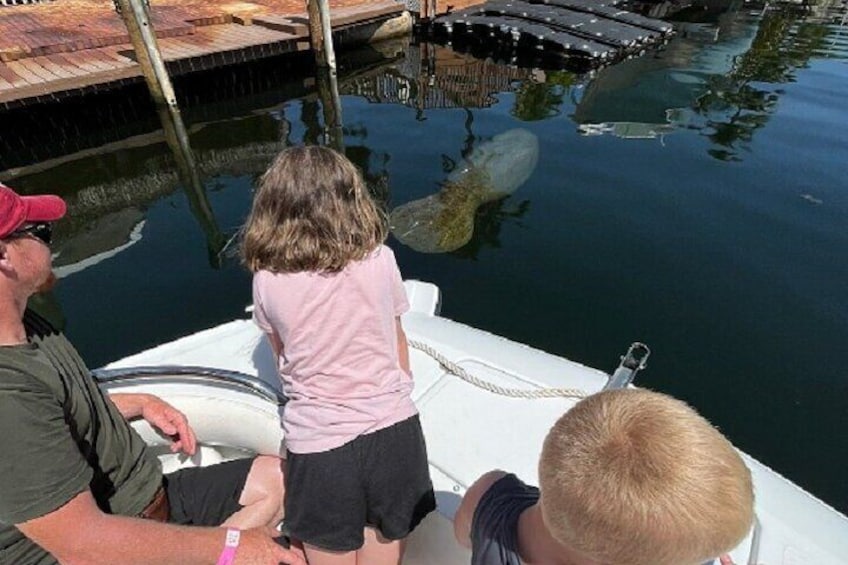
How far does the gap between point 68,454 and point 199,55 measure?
10130 millimetres

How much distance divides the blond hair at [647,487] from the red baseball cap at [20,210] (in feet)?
4.53

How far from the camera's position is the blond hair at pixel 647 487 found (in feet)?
3.12

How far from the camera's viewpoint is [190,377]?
2377 mm

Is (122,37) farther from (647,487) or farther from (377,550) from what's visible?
(647,487)

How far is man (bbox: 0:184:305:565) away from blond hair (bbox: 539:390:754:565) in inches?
43.7

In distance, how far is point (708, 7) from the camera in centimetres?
1872

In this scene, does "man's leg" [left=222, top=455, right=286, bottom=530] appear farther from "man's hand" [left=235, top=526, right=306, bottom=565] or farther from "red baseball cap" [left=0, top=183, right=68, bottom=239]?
"red baseball cap" [left=0, top=183, right=68, bottom=239]

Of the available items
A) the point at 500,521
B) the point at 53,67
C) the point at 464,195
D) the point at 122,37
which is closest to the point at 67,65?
the point at 53,67

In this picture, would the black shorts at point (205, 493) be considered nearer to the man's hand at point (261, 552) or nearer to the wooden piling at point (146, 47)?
the man's hand at point (261, 552)

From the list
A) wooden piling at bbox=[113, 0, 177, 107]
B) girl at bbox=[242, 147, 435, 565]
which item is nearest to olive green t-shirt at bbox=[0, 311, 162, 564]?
girl at bbox=[242, 147, 435, 565]

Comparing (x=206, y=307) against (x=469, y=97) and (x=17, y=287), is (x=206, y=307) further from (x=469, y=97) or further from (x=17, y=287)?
(x=469, y=97)

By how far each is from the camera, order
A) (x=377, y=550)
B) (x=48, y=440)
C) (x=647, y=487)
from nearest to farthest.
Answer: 1. (x=647, y=487)
2. (x=48, y=440)
3. (x=377, y=550)

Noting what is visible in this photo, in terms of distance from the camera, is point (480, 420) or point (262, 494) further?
point (480, 420)

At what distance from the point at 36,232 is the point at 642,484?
5.16ft
